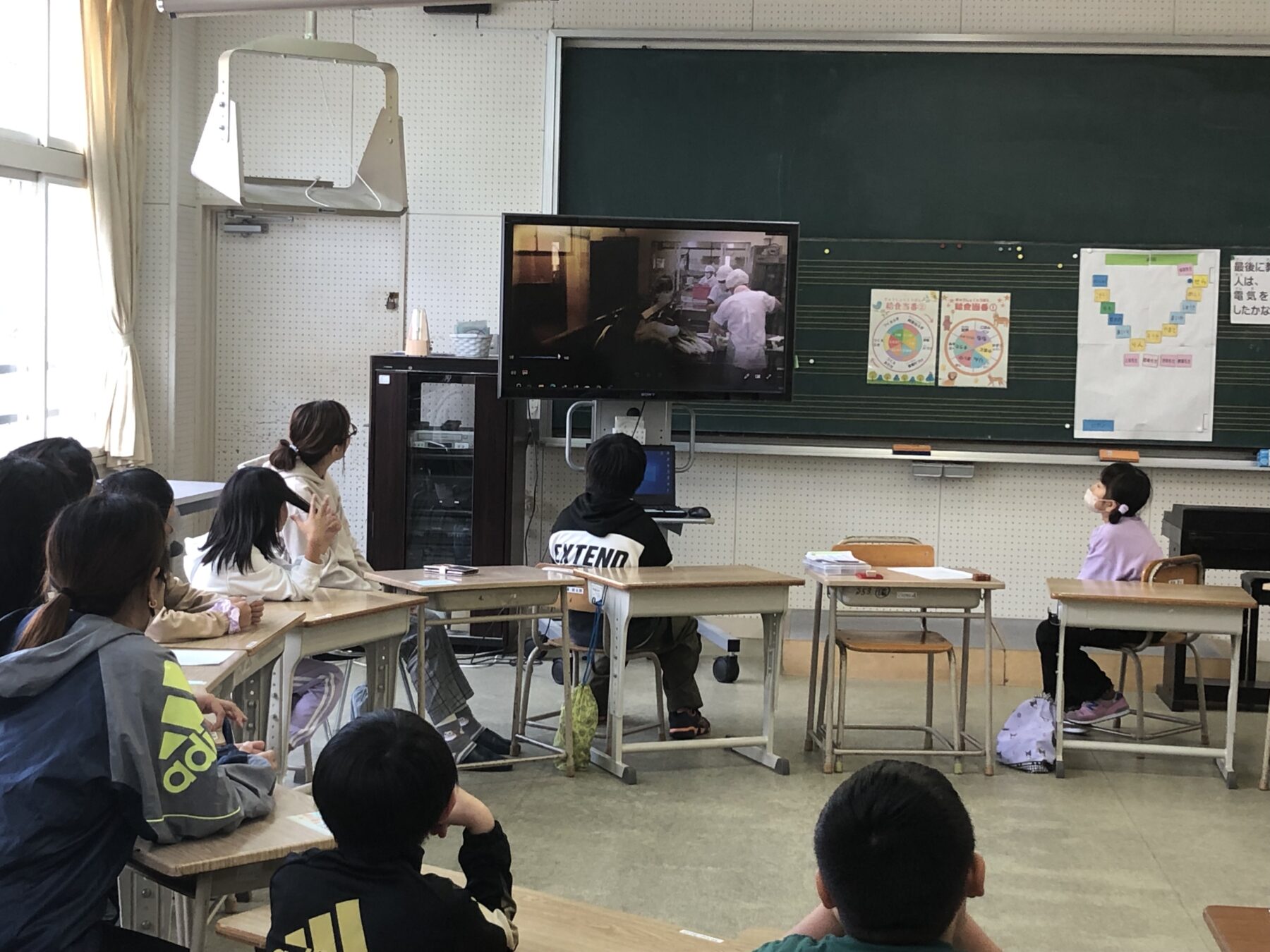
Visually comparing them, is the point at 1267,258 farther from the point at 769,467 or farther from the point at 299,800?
the point at 299,800

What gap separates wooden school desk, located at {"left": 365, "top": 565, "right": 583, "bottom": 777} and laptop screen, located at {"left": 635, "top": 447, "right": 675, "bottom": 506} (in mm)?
1266

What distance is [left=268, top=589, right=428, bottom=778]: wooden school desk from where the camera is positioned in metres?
3.86

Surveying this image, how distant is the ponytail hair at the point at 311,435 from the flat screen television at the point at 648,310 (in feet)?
4.49

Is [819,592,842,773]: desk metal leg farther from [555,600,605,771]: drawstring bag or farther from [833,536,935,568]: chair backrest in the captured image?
[555,600,605,771]: drawstring bag

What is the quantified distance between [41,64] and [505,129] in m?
2.26

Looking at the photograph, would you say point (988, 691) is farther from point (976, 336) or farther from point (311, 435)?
point (311, 435)

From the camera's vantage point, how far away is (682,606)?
4867mm

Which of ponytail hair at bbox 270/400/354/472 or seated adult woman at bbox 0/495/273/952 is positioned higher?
ponytail hair at bbox 270/400/354/472

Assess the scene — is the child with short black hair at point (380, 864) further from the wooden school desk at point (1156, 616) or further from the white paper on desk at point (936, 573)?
the wooden school desk at point (1156, 616)

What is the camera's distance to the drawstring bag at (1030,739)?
17.0 feet

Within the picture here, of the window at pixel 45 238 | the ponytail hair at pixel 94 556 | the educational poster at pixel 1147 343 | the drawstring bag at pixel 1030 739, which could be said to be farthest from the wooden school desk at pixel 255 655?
the educational poster at pixel 1147 343

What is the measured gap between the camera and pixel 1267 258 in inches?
265

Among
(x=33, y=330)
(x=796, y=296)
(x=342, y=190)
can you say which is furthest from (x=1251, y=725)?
(x=33, y=330)

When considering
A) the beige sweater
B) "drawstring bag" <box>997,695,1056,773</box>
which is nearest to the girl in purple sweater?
"drawstring bag" <box>997,695,1056,773</box>
